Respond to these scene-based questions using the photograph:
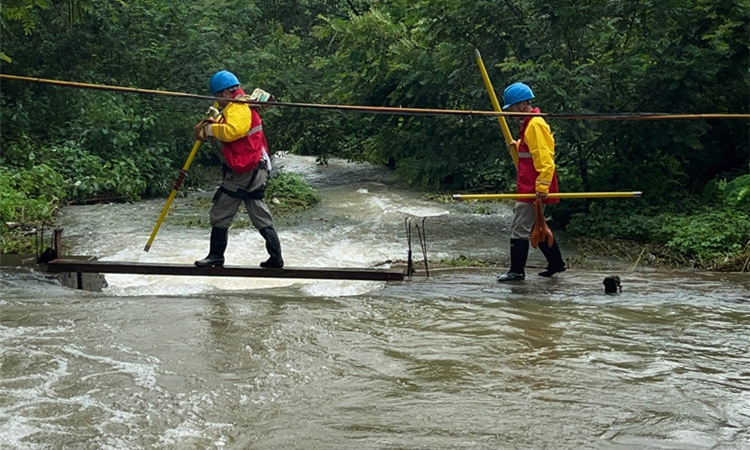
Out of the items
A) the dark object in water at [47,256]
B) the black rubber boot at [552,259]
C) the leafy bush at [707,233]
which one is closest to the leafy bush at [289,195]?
the leafy bush at [707,233]

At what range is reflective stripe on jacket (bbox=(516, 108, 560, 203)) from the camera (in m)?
7.55

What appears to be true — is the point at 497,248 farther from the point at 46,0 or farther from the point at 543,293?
the point at 46,0

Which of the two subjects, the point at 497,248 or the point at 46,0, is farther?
the point at 497,248

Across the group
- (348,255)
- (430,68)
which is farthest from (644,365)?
(430,68)

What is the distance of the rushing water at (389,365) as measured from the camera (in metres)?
4.53

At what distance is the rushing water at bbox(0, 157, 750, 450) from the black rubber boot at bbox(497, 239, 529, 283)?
9.1 inches

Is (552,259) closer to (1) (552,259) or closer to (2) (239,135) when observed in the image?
(1) (552,259)

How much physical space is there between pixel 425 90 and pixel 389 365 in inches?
380

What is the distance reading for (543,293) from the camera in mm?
7688

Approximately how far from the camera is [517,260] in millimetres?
8133

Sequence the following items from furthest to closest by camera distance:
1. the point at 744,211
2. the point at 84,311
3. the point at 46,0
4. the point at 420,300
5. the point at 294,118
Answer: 1. the point at 294,118
2. the point at 744,211
3. the point at 46,0
4. the point at 420,300
5. the point at 84,311

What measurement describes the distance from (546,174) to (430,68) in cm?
746

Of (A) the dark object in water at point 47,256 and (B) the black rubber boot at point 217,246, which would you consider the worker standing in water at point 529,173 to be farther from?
(A) the dark object in water at point 47,256

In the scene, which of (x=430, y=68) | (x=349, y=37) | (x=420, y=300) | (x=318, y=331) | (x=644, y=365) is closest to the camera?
(x=644, y=365)
